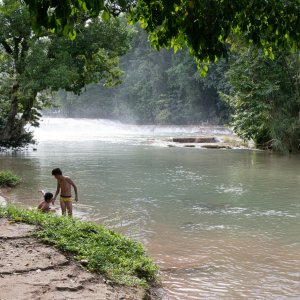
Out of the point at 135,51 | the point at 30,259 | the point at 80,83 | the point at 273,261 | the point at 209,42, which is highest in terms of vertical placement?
the point at 135,51

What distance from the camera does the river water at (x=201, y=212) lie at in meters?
6.81

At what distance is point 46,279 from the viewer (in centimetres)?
510

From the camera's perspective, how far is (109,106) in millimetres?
95062

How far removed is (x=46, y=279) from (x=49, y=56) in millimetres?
18505

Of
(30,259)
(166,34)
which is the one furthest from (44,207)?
(166,34)

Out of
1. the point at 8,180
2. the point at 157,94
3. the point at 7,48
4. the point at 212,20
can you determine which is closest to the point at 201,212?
the point at 8,180

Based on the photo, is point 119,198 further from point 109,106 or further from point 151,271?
point 109,106

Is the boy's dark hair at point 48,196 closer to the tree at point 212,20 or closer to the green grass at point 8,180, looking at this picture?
the tree at point 212,20

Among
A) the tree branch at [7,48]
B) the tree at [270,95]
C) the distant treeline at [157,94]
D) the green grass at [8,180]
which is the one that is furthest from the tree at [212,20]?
the distant treeline at [157,94]

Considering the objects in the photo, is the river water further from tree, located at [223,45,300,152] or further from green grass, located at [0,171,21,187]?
tree, located at [223,45,300,152]

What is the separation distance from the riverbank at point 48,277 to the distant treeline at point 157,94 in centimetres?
5639

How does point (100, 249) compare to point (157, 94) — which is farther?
point (157, 94)

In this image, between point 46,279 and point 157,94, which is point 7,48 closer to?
point 46,279

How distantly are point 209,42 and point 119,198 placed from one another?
1001 centimetres
